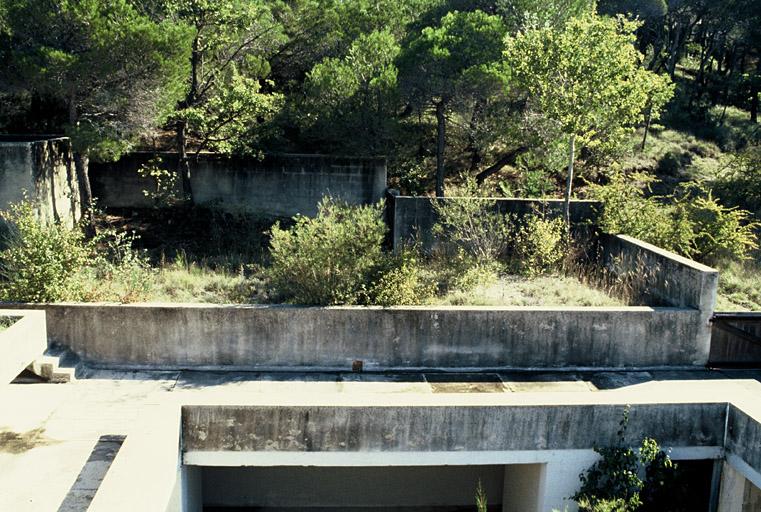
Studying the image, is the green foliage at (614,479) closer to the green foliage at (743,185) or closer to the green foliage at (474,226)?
the green foliage at (474,226)

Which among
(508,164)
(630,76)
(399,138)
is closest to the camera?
(630,76)

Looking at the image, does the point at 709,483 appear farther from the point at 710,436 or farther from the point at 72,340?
the point at 72,340

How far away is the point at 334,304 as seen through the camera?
423 inches

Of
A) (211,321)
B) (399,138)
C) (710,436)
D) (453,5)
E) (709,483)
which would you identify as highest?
(453,5)

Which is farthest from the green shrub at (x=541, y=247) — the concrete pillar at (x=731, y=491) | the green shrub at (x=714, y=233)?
the concrete pillar at (x=731, y=491)

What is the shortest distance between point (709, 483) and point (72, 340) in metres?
8.58

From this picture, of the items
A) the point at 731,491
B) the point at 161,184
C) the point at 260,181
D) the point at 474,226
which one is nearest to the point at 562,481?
the point at 731,491

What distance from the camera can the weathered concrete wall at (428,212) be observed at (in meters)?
14.4

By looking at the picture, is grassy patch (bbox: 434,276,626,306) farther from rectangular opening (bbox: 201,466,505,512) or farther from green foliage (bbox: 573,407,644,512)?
green foliage (bbox: 573,407,644,512)

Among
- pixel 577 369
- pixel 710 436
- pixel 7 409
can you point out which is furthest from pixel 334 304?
pixel 710 436

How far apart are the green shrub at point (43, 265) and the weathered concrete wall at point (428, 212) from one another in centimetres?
606

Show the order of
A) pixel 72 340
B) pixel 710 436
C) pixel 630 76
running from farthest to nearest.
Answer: pixel 630 76, pixel 72 340, pixel 710 436

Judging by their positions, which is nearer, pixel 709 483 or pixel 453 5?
pixel 709 483

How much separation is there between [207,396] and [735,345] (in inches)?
307
